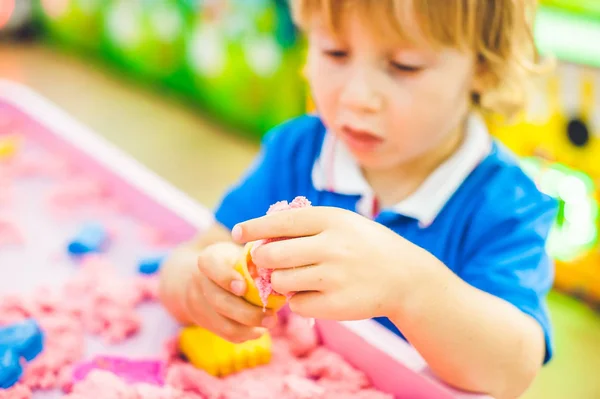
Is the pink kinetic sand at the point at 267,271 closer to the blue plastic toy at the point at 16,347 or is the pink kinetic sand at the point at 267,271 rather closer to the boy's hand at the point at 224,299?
the boy's hand at the point at 224,299

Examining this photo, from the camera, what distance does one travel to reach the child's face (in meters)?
0.59

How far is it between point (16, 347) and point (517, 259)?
1.43 feet

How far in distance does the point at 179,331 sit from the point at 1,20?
2.09 metres

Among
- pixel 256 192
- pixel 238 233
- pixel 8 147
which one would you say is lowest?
pixel 8 147

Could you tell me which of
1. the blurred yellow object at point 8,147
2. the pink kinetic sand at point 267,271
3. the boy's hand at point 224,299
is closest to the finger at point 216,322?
the boy's hand at point 224,299

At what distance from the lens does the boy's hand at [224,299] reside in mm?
535

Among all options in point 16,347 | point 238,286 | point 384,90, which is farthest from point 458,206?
point 16,347

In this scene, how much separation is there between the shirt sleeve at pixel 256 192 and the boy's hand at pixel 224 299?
0.47ft

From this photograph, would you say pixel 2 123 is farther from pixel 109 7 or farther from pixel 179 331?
pixel 109 7

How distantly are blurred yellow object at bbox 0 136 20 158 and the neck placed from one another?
615mm

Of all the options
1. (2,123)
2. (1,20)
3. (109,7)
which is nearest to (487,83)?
(2,123)

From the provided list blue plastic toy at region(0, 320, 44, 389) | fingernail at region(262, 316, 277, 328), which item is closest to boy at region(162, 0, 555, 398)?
fingernail at region(262, 316, 277, 328)

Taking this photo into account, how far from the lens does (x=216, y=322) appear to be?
589mm

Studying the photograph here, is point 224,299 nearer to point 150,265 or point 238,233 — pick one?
point 238,233
